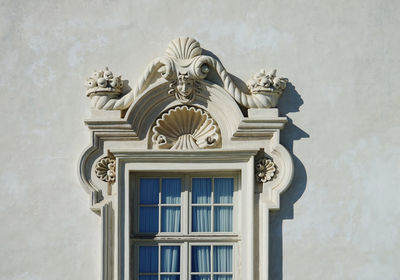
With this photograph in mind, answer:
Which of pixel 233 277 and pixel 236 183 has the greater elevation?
pixel 236 183

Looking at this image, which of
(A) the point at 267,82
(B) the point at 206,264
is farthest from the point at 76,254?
(A) the point at 267,82

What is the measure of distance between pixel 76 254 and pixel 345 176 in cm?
327

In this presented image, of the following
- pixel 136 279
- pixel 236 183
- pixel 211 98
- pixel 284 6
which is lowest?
pixel 136 279

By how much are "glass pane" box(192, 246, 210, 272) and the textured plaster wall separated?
0.79 metres

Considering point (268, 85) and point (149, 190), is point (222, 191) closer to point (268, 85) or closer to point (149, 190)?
point (149, 190)

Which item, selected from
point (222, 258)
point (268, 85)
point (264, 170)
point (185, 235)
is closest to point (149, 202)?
point (185, 235)

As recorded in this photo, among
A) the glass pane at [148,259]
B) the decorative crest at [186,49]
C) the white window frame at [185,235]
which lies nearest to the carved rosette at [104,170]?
the white window frame at [185,235]

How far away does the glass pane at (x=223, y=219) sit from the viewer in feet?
37.1

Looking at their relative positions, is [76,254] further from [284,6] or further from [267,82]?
[284,6]

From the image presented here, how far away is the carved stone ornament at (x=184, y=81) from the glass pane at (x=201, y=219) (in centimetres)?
129

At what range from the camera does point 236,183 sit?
11336mm

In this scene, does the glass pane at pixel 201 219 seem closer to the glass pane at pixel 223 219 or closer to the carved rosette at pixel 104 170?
the glass pane at pixel 223 219

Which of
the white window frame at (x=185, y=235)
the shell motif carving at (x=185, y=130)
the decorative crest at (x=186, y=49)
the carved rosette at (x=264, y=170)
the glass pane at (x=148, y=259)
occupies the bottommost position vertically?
the glass pane at (x=148, y=259)

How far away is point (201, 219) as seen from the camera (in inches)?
446
